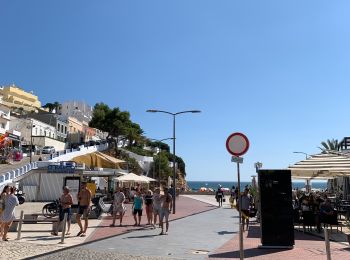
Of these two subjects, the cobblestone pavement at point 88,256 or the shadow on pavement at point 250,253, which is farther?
the shadow on pavement at point 250,253

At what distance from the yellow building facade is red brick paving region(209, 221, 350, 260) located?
325 ft

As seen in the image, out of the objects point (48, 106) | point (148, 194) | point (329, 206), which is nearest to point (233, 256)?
point (329, 206)

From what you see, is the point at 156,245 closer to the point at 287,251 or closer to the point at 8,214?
the point at 287,251

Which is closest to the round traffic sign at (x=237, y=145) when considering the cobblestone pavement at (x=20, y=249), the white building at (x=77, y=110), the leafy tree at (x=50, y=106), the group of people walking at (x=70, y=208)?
the cobblestone pavement at (x=20, y=249)

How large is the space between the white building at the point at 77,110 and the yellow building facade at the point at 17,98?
8181 millimetres

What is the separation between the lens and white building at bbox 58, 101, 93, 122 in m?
114

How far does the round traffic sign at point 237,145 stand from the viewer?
9633mm

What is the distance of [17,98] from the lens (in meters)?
113

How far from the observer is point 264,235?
12.7 meters

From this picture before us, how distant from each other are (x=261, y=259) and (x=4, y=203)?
8.09 metres

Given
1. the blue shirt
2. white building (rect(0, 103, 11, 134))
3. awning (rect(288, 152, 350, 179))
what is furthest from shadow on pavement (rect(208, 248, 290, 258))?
white building (rect(0, 103, 11, 134))

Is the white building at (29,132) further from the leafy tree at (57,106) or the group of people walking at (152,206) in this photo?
the group of people walking at (152,206)

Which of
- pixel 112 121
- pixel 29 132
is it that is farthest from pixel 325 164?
pixel 112 121

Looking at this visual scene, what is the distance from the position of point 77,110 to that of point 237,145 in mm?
110797
